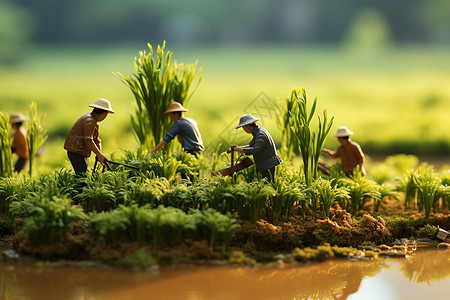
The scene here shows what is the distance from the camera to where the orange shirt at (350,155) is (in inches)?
305

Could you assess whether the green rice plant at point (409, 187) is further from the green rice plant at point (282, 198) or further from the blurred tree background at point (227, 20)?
the blurred tree background at point (227, 20)

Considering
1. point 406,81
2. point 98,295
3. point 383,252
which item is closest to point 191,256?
point 98,295

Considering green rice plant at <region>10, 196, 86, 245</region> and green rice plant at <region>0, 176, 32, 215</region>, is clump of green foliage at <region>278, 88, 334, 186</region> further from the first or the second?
green rice plant at <region>0, 176, 32, 215</region>

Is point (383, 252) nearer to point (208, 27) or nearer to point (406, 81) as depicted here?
point (406, 81)

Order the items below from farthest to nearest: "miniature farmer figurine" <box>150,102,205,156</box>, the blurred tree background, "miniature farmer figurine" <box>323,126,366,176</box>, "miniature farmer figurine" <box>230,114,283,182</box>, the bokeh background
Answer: the blurred tree background → the bokeh background → "miniature farmer figurine" <box>323,126,366,176</box> → "miniature farmer figurine" <box>150,102,205,156</box> → "miniature farmer figurine" <box>230,114,283,182</box>

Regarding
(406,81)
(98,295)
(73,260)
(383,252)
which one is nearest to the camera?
(98,295)

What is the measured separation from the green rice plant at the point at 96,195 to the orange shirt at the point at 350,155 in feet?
12.2

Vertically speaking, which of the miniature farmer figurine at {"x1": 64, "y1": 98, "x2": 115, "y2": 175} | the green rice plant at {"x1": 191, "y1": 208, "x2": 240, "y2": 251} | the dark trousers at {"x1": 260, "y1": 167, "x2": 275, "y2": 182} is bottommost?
the green rice plant at {"x1": 191, "y1": 208, "x2": 240, "y2": 251}

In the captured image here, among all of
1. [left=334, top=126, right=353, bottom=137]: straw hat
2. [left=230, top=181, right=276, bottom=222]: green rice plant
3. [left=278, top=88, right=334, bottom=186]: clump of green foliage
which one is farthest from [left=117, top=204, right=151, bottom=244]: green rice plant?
[left=334, top=126, right=353, bottom=137]: straw hat

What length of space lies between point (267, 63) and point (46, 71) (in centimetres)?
1242

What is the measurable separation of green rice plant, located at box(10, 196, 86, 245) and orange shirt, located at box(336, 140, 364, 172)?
4.22 m

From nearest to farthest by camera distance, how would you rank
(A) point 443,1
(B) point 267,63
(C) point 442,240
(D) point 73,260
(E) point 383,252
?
(D) point 73,260 → (E) point 383,252 → (C) point 442,240 → (B) point 267,63 → (A) point 443,1

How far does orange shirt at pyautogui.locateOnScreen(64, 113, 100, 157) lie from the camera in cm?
678

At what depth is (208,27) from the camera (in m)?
32.6
